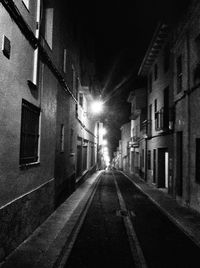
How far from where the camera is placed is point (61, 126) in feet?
39.4

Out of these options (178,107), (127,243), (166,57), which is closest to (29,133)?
(127,243)

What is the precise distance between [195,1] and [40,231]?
10328 millimetres

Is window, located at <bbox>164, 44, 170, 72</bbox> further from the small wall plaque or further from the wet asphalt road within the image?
the small wall plaque

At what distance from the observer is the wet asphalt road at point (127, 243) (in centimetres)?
571

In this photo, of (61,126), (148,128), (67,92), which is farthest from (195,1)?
(148,128)

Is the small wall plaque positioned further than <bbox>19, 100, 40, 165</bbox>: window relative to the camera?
No

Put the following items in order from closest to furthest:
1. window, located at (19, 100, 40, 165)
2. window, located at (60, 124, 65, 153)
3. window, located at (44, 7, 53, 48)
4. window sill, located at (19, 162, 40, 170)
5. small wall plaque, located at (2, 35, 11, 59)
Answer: small wall plaque, located at (2, 35, 11, 59) → window sill, located at (19, 162, 40, 170) → window, located at (19, 100, 40, 165) → window, located at (44, 7, 53, 48) → window, located at (60, 124, 65, 153)

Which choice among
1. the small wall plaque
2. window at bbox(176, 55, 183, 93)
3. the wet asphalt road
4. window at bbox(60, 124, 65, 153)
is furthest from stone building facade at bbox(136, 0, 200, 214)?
the small wall plaque

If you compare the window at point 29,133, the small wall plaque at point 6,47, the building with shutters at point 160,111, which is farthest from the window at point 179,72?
the small wall plaque at point 6,47

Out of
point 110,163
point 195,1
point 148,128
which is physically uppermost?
point 195,1

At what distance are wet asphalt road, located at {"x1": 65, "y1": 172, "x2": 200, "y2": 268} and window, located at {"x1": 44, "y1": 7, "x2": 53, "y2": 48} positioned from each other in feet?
21.5

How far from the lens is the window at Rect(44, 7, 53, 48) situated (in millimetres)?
9440

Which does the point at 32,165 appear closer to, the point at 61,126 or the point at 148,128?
the point at 61,126

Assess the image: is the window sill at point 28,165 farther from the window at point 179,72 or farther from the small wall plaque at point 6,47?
the window at point 179,72
